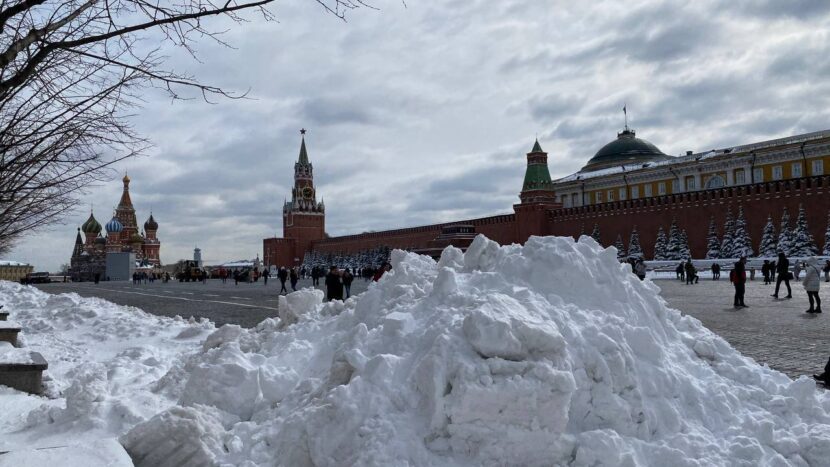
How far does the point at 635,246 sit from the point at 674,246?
2.91 m

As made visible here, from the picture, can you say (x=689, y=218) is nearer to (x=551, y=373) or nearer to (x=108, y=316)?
(x=108, y=316)

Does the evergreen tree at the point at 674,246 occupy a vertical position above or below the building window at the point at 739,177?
below

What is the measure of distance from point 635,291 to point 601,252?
0.46 m

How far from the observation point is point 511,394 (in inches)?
131

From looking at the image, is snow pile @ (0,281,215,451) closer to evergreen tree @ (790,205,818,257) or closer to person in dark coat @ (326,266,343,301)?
person in dark coat @ (326,266,343,301)

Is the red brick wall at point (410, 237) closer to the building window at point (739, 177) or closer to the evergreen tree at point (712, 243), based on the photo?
the evergreen tree at point (712, 243)

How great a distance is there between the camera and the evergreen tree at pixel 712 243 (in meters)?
35.8

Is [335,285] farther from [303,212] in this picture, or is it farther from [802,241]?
[303,212]

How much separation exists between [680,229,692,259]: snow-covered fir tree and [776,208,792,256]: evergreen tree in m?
4.85

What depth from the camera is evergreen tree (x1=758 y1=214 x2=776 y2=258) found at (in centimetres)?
3341

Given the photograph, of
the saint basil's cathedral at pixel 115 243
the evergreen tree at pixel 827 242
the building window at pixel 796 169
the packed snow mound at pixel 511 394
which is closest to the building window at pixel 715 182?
the building window at pixel 796 169

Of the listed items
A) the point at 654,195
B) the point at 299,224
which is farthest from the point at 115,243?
the point at 654,195

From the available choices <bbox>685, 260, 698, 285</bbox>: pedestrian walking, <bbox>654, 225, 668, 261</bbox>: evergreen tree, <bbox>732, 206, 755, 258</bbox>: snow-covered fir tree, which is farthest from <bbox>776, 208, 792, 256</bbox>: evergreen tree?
<bbox>685, 260, 698, 285</bbox>: pedestrian walking

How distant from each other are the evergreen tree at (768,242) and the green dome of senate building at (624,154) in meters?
21.9
